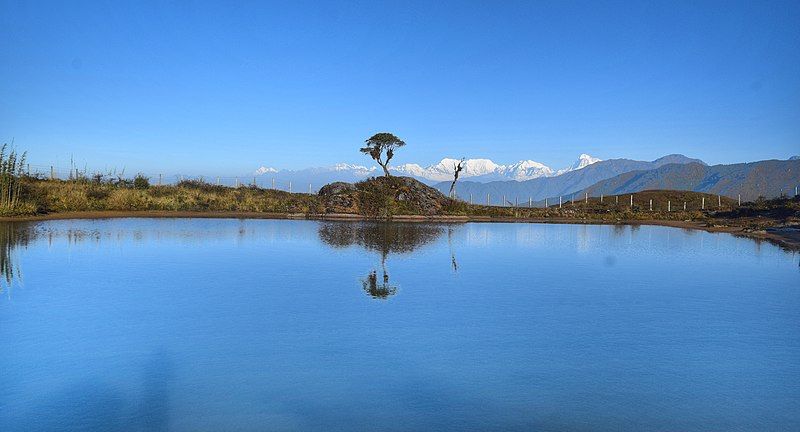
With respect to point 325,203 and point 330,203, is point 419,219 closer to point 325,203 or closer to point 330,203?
point 330,203

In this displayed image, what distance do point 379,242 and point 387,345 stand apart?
48.8ft

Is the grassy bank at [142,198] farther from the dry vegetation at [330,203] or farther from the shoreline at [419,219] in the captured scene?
the shoreline at [419,219]

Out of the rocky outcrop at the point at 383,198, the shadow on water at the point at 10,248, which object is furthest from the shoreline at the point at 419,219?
the shadow on water at the point at 10,248

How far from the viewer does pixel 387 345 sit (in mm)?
8547

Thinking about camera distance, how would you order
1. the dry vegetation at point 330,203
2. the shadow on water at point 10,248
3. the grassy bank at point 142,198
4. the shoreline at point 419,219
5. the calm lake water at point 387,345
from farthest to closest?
the dry vegetation at point 330,203, the grassy bank at point 142,198, the shoreline at point 419,219, the shadow on water at point 10,248, the calm lake water at point 387,345

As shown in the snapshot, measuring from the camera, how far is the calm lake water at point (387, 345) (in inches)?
240

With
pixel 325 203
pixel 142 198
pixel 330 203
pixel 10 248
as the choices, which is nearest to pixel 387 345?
pixel 10 248

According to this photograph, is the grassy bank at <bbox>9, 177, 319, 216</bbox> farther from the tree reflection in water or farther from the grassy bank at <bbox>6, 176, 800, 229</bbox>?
the tree reflection in water

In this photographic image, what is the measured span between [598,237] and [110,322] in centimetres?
2554

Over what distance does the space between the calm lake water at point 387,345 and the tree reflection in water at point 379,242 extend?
203 millimetres

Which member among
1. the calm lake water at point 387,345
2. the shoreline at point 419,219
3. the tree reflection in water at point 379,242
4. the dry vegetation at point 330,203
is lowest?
the calm lake water at point 387,345

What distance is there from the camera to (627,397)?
6629 millimetres

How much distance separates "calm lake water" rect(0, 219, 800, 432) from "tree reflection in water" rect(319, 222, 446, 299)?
203 millimetres

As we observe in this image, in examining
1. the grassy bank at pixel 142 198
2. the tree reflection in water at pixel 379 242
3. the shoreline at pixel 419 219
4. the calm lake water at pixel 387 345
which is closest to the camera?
the calm lake water at pixel 387 345
